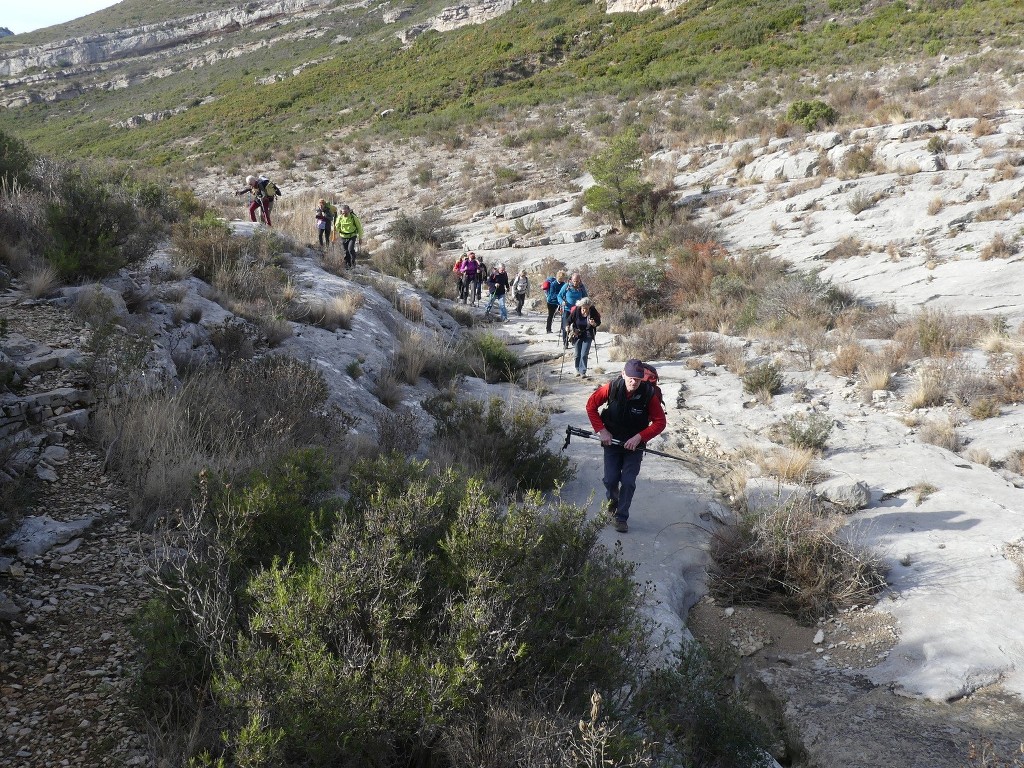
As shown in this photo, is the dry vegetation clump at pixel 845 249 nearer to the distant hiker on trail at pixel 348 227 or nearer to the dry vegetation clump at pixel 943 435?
the dry vegetation clump at pixel 943 435

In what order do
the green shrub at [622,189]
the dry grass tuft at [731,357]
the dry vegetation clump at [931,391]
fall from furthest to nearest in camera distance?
the green shrub at [622,189]
the dry grass tuft at [731,357]
the dry vegetation clump at [931,391]

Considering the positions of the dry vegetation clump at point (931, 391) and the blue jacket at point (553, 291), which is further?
the blue jacket at point (553, 291)

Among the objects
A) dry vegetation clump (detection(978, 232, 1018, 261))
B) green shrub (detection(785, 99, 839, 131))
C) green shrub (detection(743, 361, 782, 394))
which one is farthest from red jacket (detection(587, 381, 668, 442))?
green shrub (detection(785, 99, 839, 131))

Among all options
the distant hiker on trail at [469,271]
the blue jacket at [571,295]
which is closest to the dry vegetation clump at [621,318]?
the blue jacket at [571,295]

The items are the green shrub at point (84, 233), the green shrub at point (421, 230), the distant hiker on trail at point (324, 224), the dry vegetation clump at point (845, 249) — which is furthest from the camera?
the green shrub at point (421, 230)

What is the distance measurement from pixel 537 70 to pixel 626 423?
120 ft

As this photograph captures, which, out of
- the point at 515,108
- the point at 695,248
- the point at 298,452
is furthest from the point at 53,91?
the point at 298,452

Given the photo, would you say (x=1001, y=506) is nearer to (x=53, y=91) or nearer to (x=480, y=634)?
(x=480, y=634)

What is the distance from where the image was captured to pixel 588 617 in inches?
106

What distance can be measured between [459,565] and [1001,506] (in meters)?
5.48

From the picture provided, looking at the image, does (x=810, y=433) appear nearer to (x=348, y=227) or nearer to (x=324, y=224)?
(x=348, y=227)

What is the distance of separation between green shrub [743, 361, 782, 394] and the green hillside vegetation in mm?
16793

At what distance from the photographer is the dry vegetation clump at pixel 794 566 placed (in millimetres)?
4641

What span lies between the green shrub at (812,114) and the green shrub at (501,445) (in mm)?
18356
